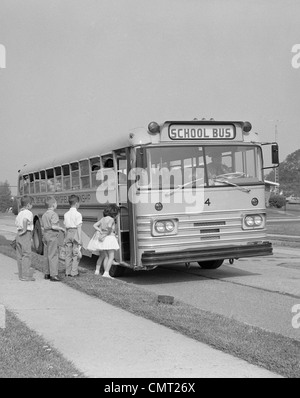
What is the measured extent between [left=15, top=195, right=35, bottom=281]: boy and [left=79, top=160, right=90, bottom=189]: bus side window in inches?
89.2

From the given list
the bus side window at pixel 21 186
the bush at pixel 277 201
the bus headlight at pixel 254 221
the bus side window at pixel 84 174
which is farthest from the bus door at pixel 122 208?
the bush at pixel 277 201

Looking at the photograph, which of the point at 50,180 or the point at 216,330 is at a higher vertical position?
the point at 50,180

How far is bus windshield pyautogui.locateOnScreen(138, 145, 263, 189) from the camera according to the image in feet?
34.1

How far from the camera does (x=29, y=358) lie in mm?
5473

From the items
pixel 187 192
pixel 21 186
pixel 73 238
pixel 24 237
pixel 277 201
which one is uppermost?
pixel 21 186

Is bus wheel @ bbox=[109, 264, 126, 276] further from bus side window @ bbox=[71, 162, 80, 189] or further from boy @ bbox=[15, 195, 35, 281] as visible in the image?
bus side window @ bbox=[71, 162, 80, 189]

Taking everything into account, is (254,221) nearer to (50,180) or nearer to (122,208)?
(122,208)

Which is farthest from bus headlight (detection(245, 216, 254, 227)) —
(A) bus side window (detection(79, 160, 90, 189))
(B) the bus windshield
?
(A) bus side window (detection(79, 160, 90, 189))

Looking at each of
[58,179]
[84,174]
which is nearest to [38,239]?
[58,179]

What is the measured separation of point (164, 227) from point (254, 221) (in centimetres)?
193

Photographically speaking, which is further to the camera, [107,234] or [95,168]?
[95,168]

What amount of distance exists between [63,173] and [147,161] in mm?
4932
